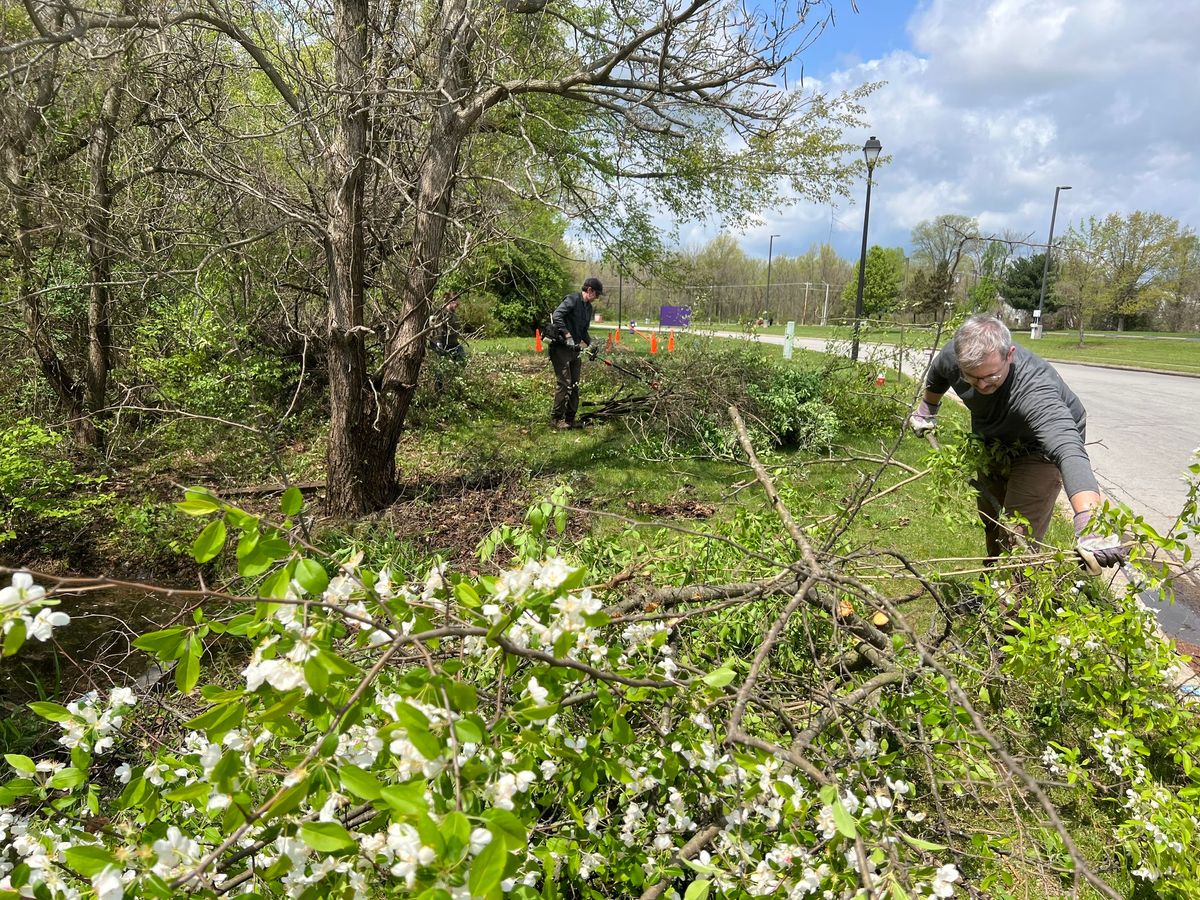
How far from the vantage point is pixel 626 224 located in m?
9.63

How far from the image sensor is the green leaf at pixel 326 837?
31.0 inches

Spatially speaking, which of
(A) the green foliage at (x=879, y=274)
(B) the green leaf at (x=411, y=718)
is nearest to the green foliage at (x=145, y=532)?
(B) the green leaf at (x=411, y=718)

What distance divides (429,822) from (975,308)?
432cm

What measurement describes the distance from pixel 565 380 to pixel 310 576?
8.32 metres

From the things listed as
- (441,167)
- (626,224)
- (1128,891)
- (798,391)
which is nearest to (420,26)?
(441,167)

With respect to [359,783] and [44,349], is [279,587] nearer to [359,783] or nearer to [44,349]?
[359,783]

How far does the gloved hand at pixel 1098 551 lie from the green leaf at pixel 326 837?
2418 millimetres

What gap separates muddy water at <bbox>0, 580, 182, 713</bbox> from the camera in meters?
3.95

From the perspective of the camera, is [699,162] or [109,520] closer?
[109,520]

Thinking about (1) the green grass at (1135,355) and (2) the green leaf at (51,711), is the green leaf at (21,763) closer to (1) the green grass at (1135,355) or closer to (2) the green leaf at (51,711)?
(2) the green leaf at (51,711)

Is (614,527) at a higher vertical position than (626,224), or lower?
lower

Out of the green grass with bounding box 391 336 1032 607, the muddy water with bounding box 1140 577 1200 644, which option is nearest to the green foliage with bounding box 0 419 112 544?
the green grass with bounding box 391 336 1032 607

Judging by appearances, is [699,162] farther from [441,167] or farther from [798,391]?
[441,167]

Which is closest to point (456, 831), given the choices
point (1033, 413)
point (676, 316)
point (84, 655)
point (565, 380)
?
point (1033, 413)
